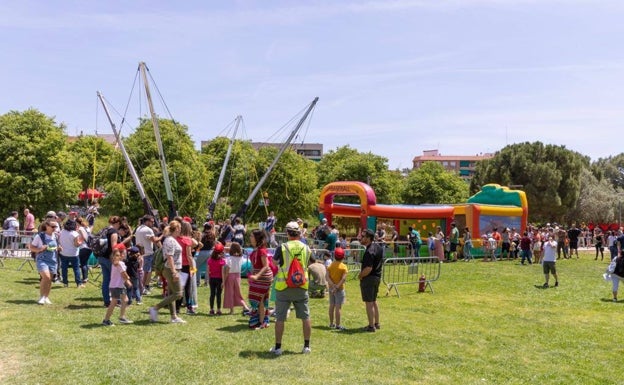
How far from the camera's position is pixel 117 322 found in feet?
32.0

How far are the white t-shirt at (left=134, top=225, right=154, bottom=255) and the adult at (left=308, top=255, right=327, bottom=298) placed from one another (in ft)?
11.1

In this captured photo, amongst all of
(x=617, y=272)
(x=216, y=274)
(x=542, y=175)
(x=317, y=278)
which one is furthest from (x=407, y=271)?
(x=542, y=175)

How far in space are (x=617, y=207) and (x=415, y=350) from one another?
6224 cm

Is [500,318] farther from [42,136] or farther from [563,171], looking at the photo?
[563,171]

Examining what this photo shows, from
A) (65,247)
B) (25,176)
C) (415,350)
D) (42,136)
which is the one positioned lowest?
(415,350)

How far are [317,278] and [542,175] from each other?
1925 inches

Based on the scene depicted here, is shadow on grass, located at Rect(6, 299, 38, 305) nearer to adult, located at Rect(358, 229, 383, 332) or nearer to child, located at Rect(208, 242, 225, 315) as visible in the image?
child, located at Rect(208, 242, 225, 315)

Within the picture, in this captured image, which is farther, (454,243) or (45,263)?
(454,243)

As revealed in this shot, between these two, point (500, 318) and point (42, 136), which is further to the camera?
point (42, 136)

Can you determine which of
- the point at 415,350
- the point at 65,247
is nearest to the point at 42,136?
the point at 65,247

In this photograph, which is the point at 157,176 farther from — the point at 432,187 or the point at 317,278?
the point at 432,187

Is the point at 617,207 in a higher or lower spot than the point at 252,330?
higher

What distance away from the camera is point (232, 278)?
10922mm

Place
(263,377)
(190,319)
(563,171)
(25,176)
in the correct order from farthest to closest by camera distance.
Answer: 1. (563,171)
2. (25,176)
3. (190,319)
4. (263,377)
